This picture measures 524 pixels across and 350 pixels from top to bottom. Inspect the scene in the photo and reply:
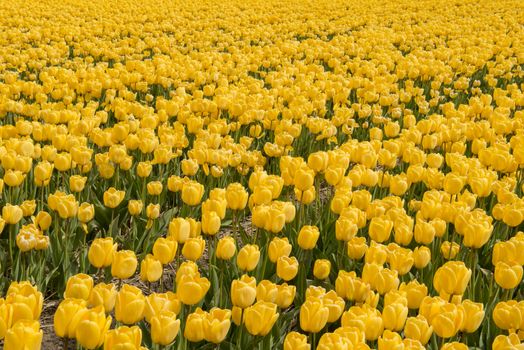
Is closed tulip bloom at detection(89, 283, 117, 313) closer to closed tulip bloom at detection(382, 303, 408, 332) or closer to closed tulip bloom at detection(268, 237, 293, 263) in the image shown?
closed tulip bloom at detection(268, 237, 293, 263)

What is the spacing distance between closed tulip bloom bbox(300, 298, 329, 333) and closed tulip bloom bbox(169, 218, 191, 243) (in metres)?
0.85

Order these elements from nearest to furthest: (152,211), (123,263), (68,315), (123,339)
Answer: (123,339) < (68,315) < (123,263) < (152,211)

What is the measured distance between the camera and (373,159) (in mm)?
4188

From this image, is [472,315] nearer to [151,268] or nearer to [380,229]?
[380,229]

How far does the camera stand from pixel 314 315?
2.17 m

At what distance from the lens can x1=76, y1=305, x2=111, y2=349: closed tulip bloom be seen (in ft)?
6.21

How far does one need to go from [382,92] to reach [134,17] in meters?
10.6

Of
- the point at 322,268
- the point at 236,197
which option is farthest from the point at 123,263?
the point at 236,197

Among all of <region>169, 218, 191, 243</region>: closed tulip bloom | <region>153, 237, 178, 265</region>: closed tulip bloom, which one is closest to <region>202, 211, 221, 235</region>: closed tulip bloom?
<region>169, 218, 191, 243</region>: closed tulip bloom

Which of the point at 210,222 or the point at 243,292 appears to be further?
the point at 210,222

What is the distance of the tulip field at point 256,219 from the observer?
216 cm

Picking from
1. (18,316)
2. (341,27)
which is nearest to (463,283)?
(18,316)

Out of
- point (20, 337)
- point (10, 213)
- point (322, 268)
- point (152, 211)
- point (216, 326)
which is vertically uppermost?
point (20, 337)

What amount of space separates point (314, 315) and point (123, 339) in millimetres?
670
